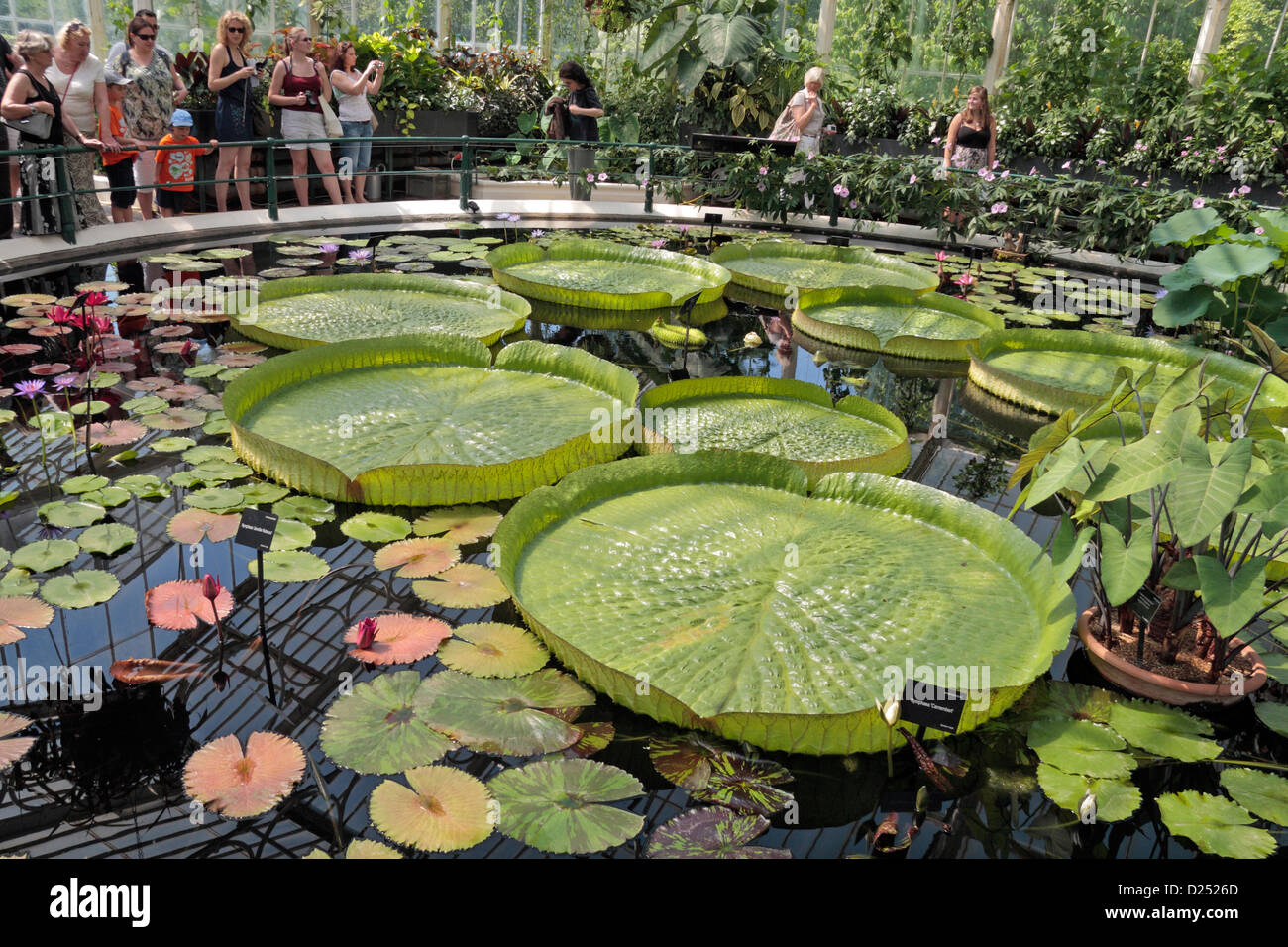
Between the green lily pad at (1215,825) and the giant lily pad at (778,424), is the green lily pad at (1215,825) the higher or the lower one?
the lower one

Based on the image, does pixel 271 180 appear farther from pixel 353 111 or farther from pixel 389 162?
pixel 353 111

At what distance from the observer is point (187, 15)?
1452cm

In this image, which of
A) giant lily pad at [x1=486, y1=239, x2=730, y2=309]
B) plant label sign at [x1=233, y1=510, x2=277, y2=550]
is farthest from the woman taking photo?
plant label sign at [x1=233, y1=510, x2=277, y2=550]

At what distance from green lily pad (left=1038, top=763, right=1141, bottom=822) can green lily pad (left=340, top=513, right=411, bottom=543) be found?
1.92m

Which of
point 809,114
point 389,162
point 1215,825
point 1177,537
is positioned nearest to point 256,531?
point 1177,537

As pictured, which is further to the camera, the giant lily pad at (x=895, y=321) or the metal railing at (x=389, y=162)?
the metal railing at (x=389, y=162)

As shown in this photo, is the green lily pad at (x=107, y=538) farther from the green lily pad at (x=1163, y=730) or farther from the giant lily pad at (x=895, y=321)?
the giant lily pad at (x=895, y=321)

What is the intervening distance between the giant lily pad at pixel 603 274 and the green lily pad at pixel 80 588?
11.4 ft

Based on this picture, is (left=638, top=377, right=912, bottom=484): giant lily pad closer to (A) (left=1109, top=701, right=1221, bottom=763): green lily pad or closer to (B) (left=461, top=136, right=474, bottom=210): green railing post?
(A) (left=1109, top=701, right=1221, bottom=763): green lily pad

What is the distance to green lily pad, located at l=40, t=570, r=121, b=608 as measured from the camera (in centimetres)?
242

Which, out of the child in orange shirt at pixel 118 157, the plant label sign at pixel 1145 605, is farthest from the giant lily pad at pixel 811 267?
the child in orange shirt at pixel 118 157

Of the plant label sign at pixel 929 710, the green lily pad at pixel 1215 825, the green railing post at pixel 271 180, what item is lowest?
the green lily pad at pixel 1215 825

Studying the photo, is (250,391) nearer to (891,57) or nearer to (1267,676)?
(1267,676)

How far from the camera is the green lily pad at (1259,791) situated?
6.62 feet
